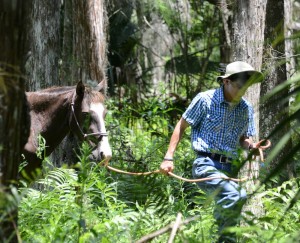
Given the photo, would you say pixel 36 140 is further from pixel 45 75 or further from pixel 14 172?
pixel 14 172

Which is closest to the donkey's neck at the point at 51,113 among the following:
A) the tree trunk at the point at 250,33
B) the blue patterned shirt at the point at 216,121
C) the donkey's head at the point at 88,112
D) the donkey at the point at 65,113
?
the donkey at the point at 65,113

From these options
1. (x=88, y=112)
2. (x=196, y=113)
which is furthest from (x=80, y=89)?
(x=196, y=113)

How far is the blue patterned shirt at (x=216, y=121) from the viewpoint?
6.49 meters

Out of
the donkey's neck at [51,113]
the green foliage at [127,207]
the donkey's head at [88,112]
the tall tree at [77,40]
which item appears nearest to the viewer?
the green foliage at [127,207]

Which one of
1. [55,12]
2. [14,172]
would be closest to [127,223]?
[14,172]

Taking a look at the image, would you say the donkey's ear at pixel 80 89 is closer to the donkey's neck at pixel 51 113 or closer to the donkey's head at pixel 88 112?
the donkey's head at pixel 88 112

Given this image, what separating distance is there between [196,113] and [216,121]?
200 millimetres

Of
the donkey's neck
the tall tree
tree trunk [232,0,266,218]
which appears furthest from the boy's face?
the tall tree

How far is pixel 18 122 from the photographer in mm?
3459

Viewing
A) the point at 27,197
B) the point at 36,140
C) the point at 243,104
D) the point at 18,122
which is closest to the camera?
the point at 18,122

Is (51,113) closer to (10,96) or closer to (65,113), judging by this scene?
(65,113)

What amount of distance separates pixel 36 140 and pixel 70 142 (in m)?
2.62

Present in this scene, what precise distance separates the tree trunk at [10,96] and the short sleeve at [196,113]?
3208mm

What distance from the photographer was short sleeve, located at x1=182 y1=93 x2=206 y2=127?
657 centimetres
